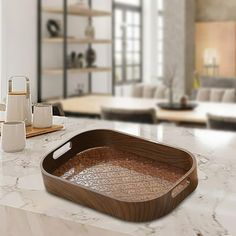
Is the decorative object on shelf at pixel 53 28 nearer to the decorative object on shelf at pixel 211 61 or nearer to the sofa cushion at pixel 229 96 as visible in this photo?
the sofa cushion at pixel 229 96

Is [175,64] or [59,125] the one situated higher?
[175,64]

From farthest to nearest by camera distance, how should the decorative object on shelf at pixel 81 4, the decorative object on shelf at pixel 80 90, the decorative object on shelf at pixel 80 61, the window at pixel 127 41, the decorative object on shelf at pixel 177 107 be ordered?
the window at pixel 127 41, the decorative object on shelf at pixel 80 90, the decorative object on shelf at pixel 80 61, the decorative object on shelf at pixel 81 4, the decorative object on shelf at pixel 177 107

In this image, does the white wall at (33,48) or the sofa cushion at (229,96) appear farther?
the sofa cushion at (229,96)

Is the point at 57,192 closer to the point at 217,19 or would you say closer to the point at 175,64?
the point at 175,64

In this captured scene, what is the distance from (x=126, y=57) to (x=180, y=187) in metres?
6.47

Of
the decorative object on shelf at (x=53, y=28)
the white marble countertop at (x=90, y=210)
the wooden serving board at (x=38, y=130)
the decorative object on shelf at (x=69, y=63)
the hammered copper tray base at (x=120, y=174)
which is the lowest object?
the white marble countertop at (x=90, y=210)

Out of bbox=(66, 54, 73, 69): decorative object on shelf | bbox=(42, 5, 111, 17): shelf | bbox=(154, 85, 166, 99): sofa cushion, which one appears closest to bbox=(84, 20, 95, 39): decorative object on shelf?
bbox=(42, 5, 111, 17): shelf

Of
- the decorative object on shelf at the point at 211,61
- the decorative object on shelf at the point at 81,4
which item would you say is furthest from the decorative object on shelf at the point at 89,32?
the decorative object on shelf at the point at 211,61

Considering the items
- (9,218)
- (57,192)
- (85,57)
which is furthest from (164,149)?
(85,57)

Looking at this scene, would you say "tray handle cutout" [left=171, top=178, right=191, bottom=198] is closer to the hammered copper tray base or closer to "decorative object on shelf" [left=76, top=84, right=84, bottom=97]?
the hammered copper tray base

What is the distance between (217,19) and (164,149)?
6.43 metres

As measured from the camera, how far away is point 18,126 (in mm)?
1299

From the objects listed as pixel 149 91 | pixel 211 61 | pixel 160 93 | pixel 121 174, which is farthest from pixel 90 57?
pixel 121 174

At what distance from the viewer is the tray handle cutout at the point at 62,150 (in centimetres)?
116
